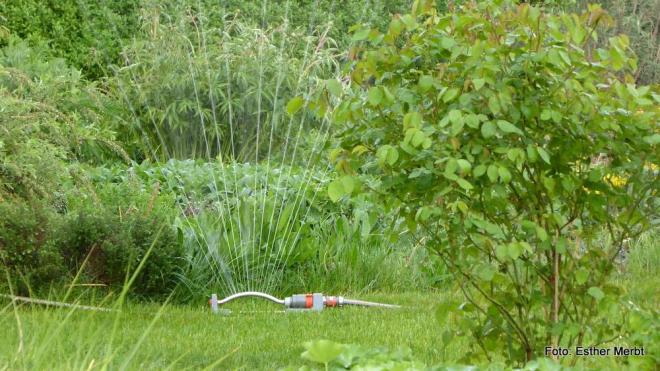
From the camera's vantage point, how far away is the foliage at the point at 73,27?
11023 mm

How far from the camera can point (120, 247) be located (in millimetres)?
5527

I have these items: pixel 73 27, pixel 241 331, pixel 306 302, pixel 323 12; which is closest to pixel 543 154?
pixel 241 331

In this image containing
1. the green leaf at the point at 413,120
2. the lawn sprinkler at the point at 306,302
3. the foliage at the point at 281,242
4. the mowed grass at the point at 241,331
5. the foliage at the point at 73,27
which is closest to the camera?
the green leaf at the point at 413,120

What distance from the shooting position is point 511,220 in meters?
3.41

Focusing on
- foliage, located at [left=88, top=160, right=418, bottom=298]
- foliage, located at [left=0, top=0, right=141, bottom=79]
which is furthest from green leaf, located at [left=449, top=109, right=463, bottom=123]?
foliage, located at [left=0, top=0, right=141, bottom=79]

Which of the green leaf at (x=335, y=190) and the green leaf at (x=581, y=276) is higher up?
the green leaf at (x=335, y=190)

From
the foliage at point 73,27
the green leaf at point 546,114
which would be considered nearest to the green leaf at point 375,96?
the green leaf at point 546,114

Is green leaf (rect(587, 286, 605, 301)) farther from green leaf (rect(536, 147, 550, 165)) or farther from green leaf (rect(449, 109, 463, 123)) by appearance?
green leaf (rect(449, 109, 463, 123))

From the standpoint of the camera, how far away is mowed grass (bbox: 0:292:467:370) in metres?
4.29

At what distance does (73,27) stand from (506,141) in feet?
30.0

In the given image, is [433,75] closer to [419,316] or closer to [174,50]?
[419,316]

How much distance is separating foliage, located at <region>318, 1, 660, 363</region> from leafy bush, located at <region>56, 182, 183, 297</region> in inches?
98.2

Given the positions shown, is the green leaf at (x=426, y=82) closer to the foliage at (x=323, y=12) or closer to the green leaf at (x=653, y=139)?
the green leaf at (x=653, y=139)

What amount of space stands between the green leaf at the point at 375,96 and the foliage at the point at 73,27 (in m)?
8.24
